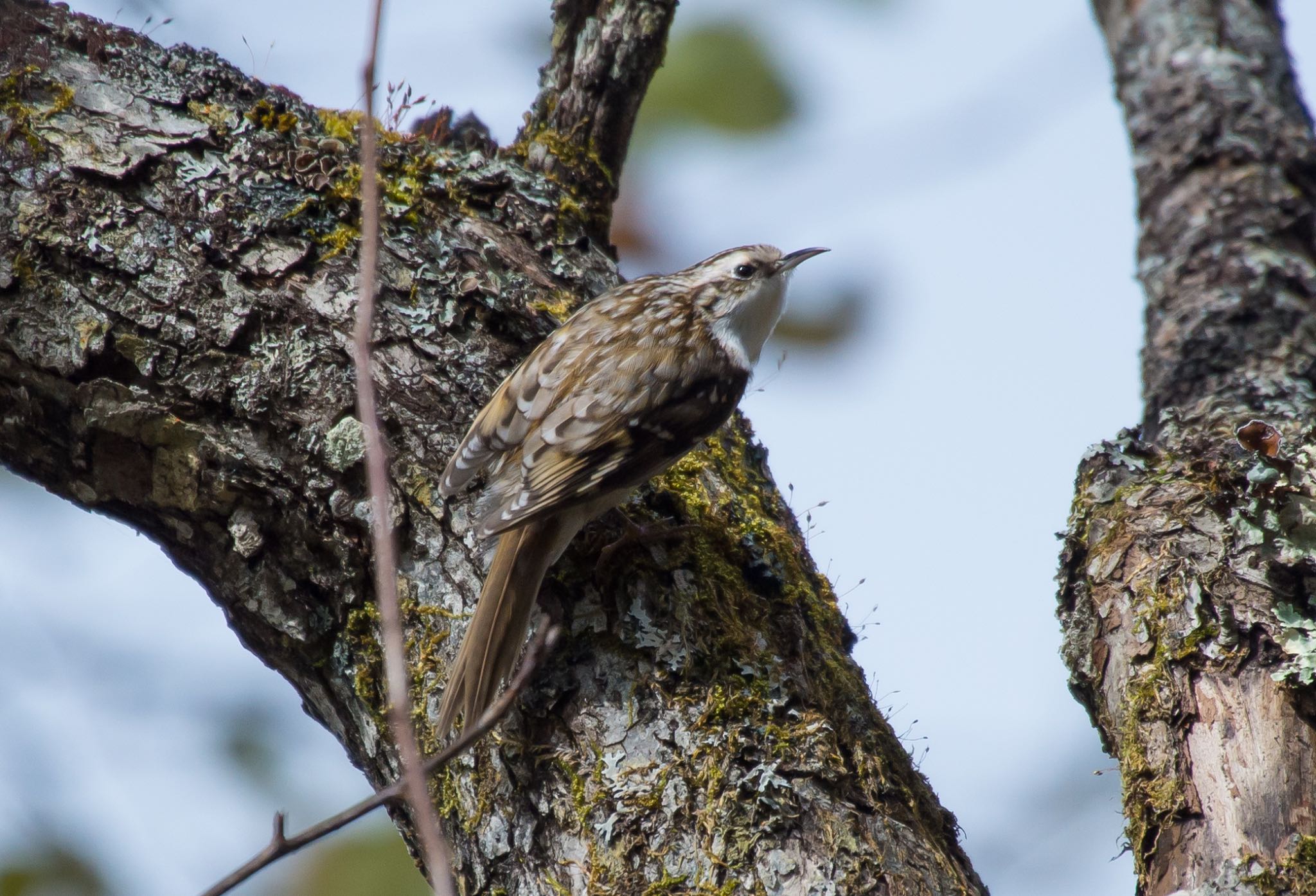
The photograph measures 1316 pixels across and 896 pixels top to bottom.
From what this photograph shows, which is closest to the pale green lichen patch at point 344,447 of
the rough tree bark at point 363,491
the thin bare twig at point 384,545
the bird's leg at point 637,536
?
the rough tree bark at point 363,491

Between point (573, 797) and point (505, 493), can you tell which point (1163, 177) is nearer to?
point (505, 493)

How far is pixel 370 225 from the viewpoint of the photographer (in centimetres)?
122

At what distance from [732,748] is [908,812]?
0.32m

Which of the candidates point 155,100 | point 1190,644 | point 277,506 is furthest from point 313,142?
point 1190,644

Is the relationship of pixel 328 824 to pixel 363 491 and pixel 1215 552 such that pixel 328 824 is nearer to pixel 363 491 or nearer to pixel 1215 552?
pixel 363 491

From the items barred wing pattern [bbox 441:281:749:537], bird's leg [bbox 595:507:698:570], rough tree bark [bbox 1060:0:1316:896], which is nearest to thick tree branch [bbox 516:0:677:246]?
barred wing pattern [bbox 441:281:749:537]

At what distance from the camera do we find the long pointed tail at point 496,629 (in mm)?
1966

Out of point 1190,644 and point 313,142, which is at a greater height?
point 313,142

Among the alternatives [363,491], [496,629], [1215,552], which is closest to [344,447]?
[363,491]

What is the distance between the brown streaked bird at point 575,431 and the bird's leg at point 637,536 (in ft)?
0.28

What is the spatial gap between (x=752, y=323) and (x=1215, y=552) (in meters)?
1.24

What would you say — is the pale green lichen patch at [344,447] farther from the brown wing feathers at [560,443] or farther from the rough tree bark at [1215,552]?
the rough tree bark at [1215,552]

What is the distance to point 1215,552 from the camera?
6.73 feet

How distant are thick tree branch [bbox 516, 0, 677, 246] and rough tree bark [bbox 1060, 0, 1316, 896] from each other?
1.34 m
